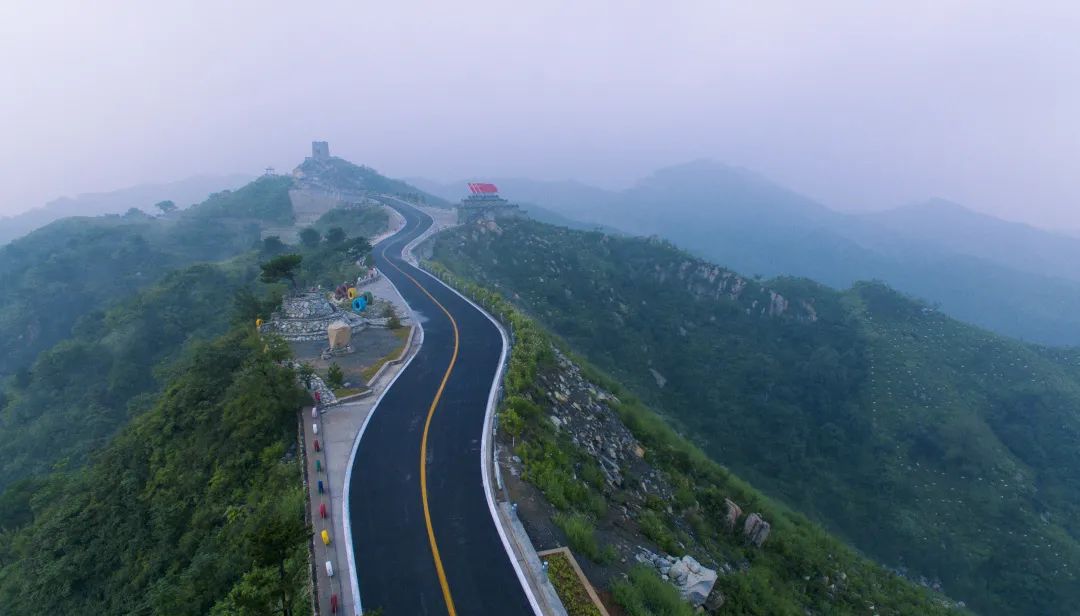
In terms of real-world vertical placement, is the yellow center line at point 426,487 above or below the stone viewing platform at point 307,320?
below

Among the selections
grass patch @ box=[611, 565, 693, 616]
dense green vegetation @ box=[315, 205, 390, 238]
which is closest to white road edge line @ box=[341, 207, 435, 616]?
grass patch @ box=[611, 565, 693, 616]

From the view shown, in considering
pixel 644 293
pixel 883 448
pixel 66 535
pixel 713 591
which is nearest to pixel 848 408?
pixel 883 448

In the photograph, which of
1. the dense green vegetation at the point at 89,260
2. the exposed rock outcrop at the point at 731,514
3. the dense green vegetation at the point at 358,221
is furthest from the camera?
the dense green vegetation at the point at 358,221

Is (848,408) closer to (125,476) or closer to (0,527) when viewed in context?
(125,476)

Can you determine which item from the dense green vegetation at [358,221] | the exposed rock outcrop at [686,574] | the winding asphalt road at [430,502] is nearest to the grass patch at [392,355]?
the winding asphalt road at [430,502]

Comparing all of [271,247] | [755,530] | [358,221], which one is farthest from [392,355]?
[358,221]

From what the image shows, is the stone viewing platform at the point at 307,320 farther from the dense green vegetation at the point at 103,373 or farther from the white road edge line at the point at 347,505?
the dense green vegetation at the point at 103,373
